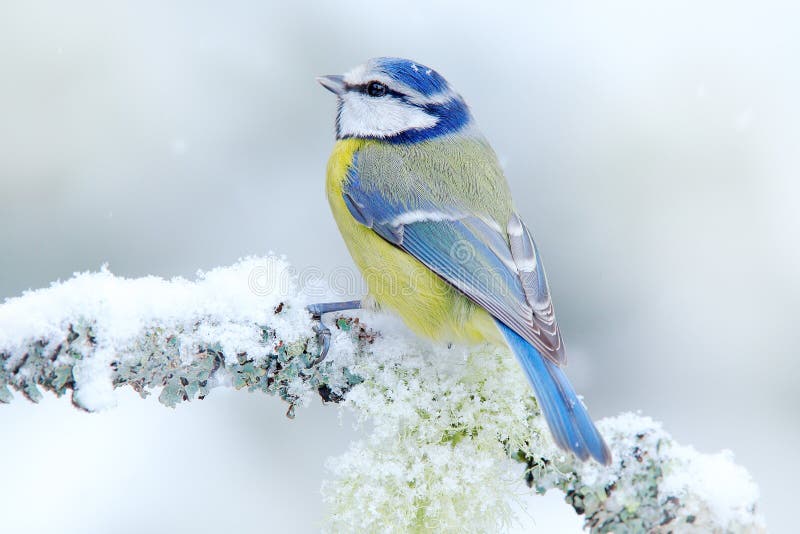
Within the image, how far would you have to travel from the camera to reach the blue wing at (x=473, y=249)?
2088mm

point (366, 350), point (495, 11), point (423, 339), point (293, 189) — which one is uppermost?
point (495, 11)

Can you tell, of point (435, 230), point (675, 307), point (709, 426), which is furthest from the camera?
point (675, 307)

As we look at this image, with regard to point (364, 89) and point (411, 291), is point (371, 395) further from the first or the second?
point (364, 89)

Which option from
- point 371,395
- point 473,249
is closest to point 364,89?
point 473,249

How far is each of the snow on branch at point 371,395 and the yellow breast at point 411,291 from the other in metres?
0.23

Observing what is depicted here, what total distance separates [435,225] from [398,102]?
54cm

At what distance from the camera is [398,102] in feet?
8.85

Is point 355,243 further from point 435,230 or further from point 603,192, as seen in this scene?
point 603,192

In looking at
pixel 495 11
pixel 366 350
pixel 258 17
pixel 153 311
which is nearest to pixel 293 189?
pixel 258 17

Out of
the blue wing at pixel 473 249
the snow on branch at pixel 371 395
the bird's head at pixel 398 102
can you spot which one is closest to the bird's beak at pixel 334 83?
the bird's head at pixel 398 102

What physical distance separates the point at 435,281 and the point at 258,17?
1.78m

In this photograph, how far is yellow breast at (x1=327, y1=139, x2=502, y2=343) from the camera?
7.03 ft

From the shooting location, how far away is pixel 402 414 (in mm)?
1737

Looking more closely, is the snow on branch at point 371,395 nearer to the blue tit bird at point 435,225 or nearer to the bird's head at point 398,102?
the blue tit bird at point 435,225
